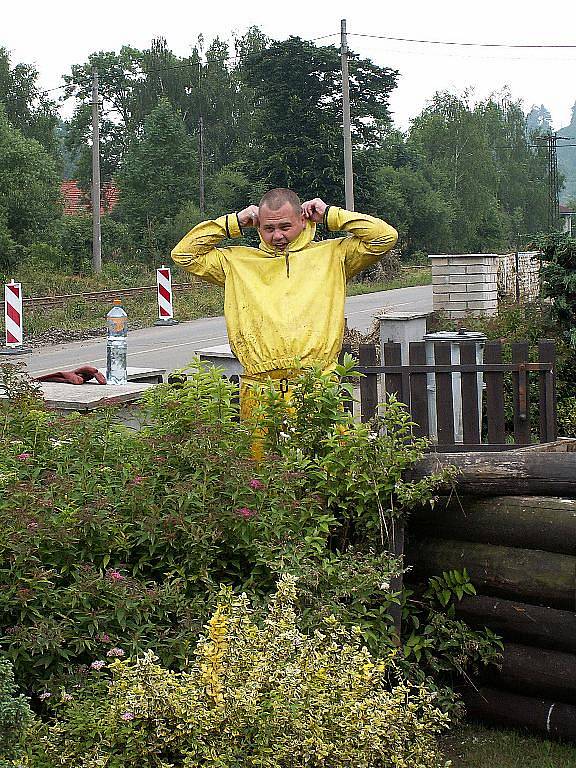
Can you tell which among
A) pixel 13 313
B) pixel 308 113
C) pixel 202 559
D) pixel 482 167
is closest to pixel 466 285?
pixel 13 313

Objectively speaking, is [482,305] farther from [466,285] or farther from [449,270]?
[449,270]

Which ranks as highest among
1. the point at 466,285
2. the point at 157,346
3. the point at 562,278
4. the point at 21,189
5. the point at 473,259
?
the point at 21,189

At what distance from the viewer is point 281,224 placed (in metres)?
5.38

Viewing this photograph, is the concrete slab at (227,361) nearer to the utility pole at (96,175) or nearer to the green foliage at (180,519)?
the green foliage at (180,519)

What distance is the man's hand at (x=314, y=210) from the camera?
5.34 metres

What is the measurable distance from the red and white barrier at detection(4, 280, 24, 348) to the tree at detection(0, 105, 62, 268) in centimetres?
2161

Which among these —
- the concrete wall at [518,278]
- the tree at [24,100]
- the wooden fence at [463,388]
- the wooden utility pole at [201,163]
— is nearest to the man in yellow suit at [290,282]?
the wooden fence at [463,388]

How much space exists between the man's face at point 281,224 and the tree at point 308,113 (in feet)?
128

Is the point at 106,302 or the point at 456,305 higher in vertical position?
the point at 456,305

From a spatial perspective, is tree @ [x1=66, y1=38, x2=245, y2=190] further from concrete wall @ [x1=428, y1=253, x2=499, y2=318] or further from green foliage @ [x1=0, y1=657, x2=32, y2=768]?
green foliage @ [x1=0, y1=657, x2=32, y2=768]

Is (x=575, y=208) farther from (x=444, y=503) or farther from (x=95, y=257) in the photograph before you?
(x=444, y=503)

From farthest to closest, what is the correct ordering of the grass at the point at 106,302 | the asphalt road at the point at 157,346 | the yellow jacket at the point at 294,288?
the grass at the point at 106,302 → the asphalt road at the point at 157,346 → the yellow jacket at the point at 294,288

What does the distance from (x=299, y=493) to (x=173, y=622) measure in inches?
30.5

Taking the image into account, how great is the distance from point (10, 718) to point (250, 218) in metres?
3.00
